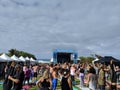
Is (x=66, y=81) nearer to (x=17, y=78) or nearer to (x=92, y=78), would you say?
(x=17, y=78)

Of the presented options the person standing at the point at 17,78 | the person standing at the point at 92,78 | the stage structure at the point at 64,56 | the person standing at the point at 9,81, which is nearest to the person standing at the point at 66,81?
the person standing at the point at 17,78

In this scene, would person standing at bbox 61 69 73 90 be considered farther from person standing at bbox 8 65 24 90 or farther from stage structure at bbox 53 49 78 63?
stage structure at bbox 53 49 78 63

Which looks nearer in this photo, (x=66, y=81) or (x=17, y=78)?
(x=66, y=81)

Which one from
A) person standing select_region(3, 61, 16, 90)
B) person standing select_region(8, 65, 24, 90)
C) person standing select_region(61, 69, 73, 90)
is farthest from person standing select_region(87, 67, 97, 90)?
person standing select_region(61, 69, 73, 90)

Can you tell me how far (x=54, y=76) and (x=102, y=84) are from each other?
2385 millimetres

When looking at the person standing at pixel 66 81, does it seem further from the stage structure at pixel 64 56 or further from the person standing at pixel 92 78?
the stage structure at pixel 64 56

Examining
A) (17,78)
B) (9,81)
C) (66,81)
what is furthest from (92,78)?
(66,81)

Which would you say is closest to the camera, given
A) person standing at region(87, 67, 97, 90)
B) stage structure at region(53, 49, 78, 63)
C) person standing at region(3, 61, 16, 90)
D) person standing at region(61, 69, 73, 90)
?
person standing at region(61, 69, 73, 90)

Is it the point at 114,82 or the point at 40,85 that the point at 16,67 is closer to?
the point at 40,85

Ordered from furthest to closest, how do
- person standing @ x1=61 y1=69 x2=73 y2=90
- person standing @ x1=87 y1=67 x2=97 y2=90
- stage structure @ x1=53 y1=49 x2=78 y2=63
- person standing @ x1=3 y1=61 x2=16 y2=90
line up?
Result: stage structure @ x1=53 y1=49 x2=78 y2=63 < person standing @ x1=87 y1=67 x2=97 y2=90 < person standing @ x1=3 y1=61 x2=16 y2=90 < person standing @ x1=61 y1=69 x2=73 y2=90

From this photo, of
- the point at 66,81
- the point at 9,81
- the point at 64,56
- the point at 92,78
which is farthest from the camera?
the point at 64,56

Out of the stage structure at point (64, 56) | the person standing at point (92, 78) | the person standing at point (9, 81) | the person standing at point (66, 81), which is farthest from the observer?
the stage structure at point (64, 56)

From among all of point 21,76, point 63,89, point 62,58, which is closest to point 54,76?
point 21,76

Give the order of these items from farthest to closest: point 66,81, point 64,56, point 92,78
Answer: point 64,56
point 92,78
point 66,81
